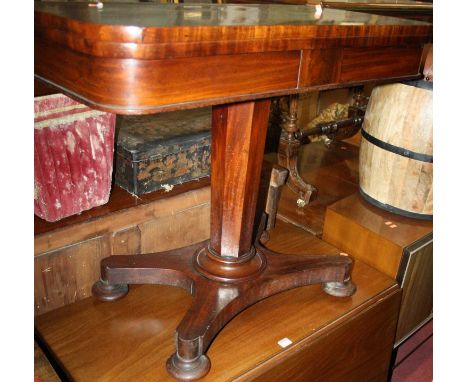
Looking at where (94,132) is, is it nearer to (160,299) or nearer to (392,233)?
(160,299)

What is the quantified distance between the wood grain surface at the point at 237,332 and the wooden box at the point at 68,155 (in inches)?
10.9

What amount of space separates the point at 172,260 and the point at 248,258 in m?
0.20

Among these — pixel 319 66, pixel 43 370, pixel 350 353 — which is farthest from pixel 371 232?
pixel 43 370

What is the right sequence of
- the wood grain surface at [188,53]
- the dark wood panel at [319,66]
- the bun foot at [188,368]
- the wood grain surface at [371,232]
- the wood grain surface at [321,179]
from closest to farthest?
the wood grain surface at [188,53] → the dark wood panel at [319,66] → the bun foot at [188,368] → the wood grain surface at [371,232] → the wood grain surface at [321,179]

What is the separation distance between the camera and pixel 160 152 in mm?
1366

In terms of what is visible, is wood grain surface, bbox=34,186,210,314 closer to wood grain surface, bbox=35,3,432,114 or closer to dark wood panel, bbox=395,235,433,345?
wood grain surface, bbox=35,3,432,114

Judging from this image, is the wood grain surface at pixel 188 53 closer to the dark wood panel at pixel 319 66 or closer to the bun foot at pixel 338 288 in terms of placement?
the dark wood panel at pixel 319 66

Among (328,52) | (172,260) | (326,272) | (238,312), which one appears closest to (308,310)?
(326,272)

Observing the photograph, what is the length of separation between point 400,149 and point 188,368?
0.91 metres

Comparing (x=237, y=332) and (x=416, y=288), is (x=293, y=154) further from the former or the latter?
(x=237, y=332)

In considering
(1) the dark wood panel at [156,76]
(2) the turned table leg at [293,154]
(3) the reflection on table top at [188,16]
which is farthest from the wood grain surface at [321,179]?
(1) the dark wood panel at [156,76]

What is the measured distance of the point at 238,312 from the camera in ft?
3.77

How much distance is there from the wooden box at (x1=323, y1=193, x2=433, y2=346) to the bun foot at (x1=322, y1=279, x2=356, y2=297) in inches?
8.1

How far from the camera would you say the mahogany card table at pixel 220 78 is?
0.69 metres
